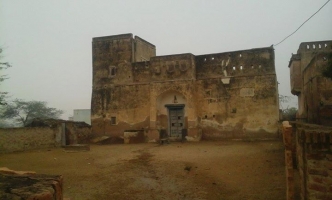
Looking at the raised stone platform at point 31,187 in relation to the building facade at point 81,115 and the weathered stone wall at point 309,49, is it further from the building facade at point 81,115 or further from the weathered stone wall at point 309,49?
the building facade at point 81,115

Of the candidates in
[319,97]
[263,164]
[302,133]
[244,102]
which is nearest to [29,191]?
[302,133]

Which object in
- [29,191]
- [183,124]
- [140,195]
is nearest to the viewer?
[29,191]

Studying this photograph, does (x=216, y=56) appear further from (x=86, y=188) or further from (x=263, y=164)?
(x=86, y=188)

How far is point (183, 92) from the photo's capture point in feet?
56.1

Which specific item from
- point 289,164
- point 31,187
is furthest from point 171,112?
point 31,187

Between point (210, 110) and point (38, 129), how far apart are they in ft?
33.9

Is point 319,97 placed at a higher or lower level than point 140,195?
higher

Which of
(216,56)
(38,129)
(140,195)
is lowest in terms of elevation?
(140,195)

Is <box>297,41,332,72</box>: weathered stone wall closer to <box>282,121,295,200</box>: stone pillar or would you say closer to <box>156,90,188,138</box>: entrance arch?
<box>156,90,188,138</box>: entrance arch

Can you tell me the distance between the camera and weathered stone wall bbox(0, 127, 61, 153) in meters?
13.1

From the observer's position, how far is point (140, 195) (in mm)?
6473

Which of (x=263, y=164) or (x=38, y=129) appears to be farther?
(x=38, y=129)

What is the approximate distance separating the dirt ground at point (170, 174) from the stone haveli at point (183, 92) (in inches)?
213

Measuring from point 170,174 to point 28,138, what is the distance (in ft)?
31.5
